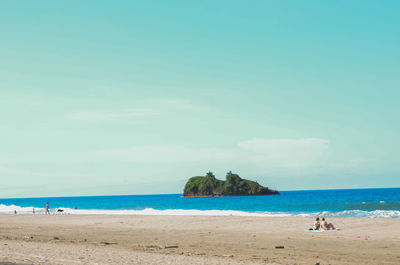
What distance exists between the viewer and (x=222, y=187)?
557ft

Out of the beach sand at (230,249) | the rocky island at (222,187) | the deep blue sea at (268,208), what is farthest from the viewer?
the rocky island at (222,187)

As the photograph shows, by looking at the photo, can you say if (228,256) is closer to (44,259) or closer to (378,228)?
(44,259)

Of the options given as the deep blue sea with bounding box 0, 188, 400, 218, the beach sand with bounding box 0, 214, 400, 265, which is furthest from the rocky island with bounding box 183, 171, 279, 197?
the beach sand with bounding box 0, 214, 400, 265

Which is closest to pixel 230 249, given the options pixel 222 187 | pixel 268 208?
pixel 268 208

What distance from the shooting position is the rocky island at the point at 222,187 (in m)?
167

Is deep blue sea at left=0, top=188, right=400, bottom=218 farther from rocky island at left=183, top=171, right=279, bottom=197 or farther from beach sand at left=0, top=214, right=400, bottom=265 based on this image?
rocky island at left=183, top=171, right=279, bottom=197

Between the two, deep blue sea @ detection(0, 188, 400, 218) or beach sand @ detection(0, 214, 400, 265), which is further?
deep blue sea @ detection(0, 188, 400, 218)

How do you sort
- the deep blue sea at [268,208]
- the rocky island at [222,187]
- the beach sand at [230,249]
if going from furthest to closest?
the rocky island at [222,187] < the deep blue sea at [268,208] < the beach sand at [230,249]

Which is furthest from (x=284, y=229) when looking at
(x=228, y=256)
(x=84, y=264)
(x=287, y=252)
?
(x=84, y=264)

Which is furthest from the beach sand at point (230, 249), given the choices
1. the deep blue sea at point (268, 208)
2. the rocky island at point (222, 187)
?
the rocky island at point (222, 187)

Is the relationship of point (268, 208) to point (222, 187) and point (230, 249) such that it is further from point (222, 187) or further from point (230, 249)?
point (222, 187)

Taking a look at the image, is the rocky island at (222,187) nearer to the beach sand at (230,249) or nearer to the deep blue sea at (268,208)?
the deep blue sea at (268,208)

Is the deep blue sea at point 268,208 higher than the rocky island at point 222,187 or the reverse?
the reverse

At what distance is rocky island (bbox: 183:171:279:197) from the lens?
167 m
